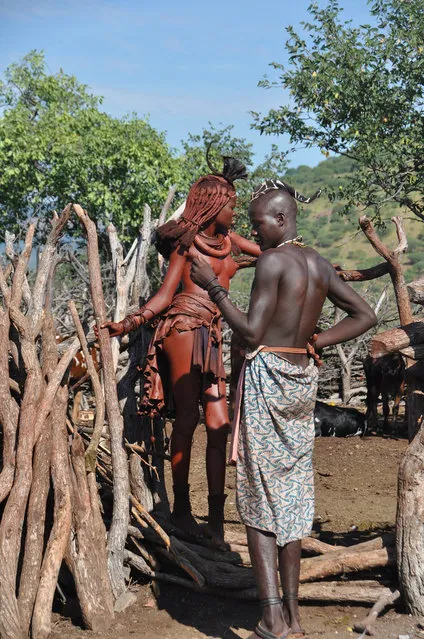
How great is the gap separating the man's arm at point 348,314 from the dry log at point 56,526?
1.33 metres

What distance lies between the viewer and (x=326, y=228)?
4119 cm

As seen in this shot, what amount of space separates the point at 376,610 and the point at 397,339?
1273 mm

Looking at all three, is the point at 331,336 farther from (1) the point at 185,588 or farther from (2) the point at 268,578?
(1) the point at 185,588

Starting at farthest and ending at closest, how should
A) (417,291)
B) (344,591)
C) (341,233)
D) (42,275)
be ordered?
1. (341,233)
2. (42,275)
3. (417,291)
4. (344,591)

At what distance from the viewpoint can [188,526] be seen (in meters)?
4.51

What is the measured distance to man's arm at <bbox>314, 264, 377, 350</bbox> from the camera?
3729 millimetres

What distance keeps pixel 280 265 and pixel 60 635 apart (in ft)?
6.37

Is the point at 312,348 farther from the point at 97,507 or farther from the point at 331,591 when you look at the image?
the point at 97,507

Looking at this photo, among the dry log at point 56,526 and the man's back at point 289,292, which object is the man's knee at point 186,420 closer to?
the dry log at point 56,526

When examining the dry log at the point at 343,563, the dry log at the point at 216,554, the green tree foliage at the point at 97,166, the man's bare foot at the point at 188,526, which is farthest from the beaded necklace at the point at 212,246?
the green tree foliage at the point at 97,166

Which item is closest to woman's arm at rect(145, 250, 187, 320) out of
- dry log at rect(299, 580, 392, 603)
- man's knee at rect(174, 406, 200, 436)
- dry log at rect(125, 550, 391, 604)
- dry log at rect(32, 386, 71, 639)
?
man's knee at rect(174, 406, 200, 436)

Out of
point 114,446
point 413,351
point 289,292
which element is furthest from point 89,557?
point 413,351

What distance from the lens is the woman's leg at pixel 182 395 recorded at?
4.44 meters

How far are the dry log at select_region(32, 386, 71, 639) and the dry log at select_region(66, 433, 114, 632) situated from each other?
0.07 metres
